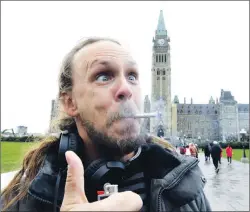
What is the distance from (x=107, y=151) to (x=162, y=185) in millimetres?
282

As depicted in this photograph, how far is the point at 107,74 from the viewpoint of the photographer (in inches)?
45.5

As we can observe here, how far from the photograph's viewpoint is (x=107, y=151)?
114 cm

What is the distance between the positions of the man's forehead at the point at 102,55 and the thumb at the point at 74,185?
61 cm

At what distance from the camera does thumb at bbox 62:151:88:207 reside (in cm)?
61

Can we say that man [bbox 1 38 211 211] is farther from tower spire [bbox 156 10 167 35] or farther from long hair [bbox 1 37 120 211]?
tower spire [bbox 156 10 167 35]

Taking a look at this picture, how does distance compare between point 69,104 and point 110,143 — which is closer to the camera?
point 110,143

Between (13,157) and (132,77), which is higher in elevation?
(132,77)

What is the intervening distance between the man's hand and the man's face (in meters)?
0.43

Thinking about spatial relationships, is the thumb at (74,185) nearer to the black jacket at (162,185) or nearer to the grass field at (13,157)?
the black jacket at (162,185)

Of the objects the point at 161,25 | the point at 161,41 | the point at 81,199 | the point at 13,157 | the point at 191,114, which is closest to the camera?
the point at 81,199

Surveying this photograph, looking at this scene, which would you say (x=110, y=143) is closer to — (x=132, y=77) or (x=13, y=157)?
(x=132, y=77)

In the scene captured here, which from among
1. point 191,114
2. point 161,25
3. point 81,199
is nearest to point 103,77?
point 81,199

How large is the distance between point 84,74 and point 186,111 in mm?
85666

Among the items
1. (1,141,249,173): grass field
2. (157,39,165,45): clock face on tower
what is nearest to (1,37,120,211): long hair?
(1,141,249,173): grass field
